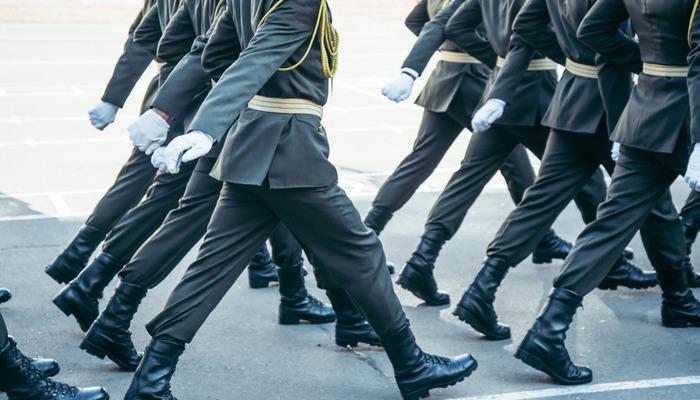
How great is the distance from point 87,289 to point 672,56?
273 cm

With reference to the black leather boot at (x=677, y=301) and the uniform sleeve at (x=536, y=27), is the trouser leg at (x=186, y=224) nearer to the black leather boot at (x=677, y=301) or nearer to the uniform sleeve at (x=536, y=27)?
the uniform sleeve at (x=536, y=27)

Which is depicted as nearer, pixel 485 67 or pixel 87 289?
pixel 87 289

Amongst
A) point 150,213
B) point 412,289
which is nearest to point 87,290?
point 150,213

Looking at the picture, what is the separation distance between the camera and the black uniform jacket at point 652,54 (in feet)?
16.5

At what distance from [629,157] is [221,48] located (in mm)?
1747

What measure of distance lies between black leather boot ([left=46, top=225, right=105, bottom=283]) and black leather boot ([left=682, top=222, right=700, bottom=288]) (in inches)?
117

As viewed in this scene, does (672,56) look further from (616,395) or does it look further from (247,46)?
(247,46)

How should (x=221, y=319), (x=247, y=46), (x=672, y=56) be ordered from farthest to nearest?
(x=221, y=319), (x=672, y=56), (x=247, y=46)

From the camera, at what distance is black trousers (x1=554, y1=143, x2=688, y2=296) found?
525cm

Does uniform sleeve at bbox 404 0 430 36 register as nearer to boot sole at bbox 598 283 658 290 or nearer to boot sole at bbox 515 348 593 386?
boot sole at bbox 598 283 658 290

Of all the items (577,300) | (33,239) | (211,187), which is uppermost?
(211,187)

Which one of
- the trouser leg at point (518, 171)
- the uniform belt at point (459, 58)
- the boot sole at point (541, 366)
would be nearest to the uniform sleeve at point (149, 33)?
the uniform belt at point (459, 58)

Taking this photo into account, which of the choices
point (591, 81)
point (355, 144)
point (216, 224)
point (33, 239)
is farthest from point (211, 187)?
point (355, 144)

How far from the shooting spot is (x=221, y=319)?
626cm
